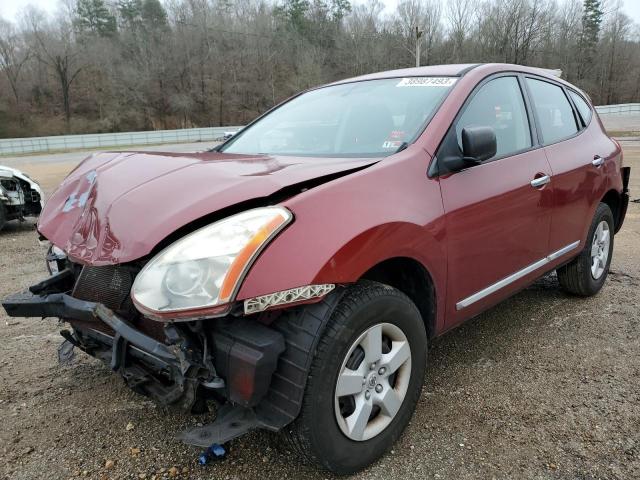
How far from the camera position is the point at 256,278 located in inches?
68.1

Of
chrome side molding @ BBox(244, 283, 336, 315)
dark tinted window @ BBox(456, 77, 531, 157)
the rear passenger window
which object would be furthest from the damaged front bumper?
the rear passenger window

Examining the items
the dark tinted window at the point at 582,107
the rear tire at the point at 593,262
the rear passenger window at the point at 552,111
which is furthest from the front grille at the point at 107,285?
the dark tinted window at the point at 582,107

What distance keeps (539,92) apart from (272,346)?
280cm

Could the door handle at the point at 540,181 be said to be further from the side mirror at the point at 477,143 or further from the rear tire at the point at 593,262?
the rear tire at the point at 593,262

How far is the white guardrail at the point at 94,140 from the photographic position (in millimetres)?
A: 37250

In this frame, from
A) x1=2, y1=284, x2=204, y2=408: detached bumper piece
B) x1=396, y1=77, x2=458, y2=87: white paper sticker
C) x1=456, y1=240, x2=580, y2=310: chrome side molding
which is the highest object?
x1=396, y1=77, x2=458, y2=87: white paper sticker

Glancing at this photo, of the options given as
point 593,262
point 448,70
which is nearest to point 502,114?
point 448,70

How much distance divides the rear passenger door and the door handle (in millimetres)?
84

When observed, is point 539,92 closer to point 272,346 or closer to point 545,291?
point 545,291

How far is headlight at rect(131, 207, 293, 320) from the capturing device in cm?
169

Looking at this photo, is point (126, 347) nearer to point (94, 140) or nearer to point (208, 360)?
point (208, 360)

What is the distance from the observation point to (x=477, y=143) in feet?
7.92

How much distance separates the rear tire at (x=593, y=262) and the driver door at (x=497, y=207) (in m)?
0.89

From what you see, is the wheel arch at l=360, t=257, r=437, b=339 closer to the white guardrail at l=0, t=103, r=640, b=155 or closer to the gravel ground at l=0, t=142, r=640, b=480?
the gravel ground at l=0, t=142, r=640, b=480
